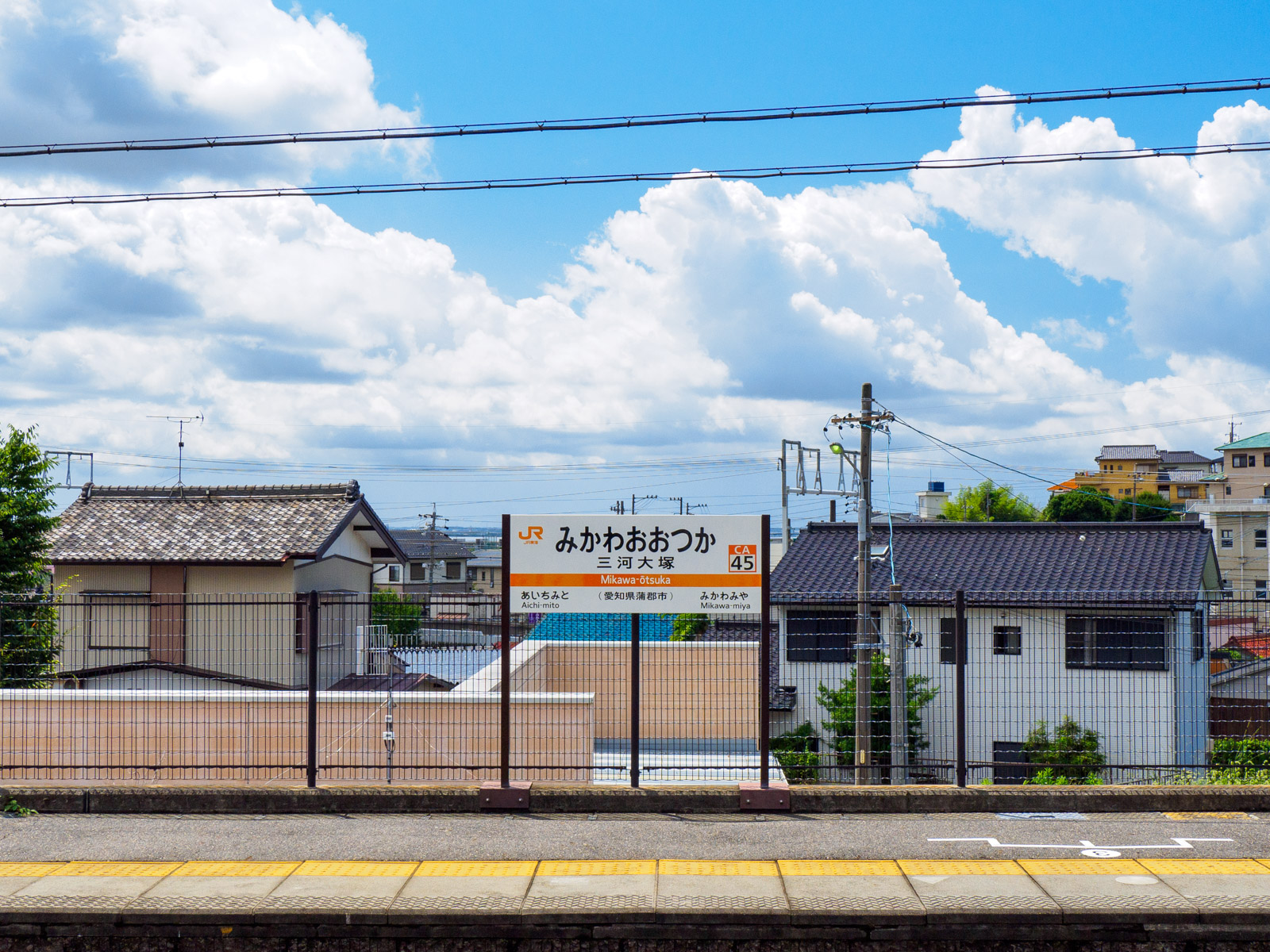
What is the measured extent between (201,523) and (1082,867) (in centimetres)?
2501

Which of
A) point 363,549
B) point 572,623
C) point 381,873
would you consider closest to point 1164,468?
point 363,549

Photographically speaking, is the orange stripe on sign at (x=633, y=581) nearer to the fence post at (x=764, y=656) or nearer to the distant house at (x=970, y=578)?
the fence post at (x=764, y=656)

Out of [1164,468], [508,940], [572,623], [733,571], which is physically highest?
[1164,468]

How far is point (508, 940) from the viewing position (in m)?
5.99

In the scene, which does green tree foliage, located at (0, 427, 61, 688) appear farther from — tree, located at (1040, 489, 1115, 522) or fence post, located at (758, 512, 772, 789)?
tree, located at (1040, 489, 1115, 522)

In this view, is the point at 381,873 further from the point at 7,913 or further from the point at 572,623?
the point at 572,623

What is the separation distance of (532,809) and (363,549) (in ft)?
80.3

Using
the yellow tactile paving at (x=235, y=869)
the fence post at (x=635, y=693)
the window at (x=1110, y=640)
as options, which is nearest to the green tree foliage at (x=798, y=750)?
the window at (x=1110, y=640)

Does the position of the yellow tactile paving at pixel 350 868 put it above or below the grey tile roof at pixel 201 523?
below

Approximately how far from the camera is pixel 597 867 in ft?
22.0

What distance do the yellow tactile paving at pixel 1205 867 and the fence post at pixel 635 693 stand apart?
3.44 m

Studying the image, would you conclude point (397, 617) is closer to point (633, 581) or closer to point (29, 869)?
point (633, 581)

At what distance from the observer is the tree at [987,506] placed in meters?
89.0

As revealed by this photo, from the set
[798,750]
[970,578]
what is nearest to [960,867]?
[798,750]
